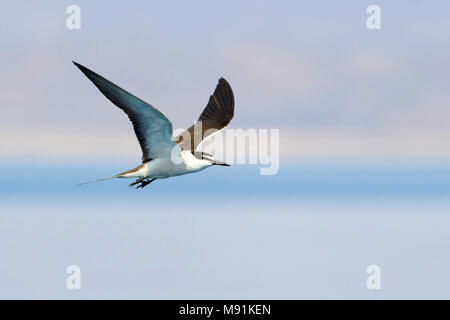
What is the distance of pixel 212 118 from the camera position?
19234 millimetres

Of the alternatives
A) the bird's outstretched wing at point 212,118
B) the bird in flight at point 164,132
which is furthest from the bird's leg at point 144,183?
the bird's outstretched wing at point 212,118

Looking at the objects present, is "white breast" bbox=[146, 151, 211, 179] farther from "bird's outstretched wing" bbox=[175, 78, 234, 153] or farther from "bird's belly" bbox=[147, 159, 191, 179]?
"bird's outstretched wing" bbox=[175, 78, 234, 153]

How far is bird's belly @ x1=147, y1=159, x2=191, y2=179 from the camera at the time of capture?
1614 cm

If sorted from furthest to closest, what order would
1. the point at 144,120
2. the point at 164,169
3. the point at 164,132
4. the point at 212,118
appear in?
1. the point at 212,118
2. the point at 164,169
3. the point at 164,132
4. the point at 144,120

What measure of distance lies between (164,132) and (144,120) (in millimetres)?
592

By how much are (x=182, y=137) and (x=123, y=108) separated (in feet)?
13.3

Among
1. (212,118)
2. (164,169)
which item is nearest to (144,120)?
(164,169)

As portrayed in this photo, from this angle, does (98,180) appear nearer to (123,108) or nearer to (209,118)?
(123,108)

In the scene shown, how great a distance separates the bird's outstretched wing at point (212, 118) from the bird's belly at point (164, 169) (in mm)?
1469

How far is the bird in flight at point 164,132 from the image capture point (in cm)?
1417

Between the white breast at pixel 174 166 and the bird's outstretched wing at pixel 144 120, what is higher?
the bird's outstretched wing at pixel 144 120

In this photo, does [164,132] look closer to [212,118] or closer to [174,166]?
[174,166]

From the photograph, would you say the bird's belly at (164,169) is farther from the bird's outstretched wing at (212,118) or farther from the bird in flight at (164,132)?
the bird's outstretched wing at (212,118)

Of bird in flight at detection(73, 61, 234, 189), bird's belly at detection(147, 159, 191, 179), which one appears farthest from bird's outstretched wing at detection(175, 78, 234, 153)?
bird's belly at detection(147, 159, 191, 179)
